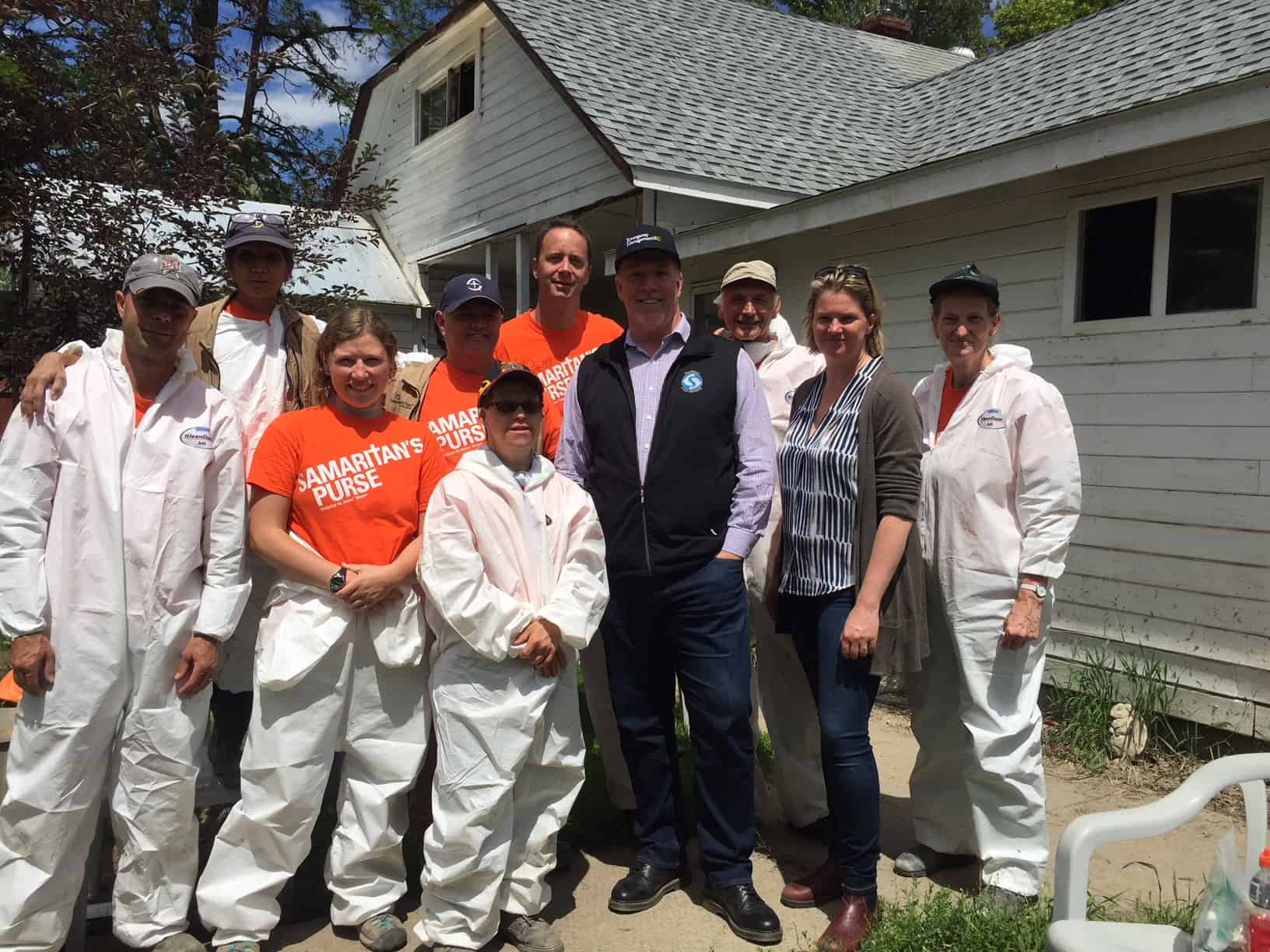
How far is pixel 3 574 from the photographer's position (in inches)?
107

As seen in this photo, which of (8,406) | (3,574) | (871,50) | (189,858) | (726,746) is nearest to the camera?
(3,574)

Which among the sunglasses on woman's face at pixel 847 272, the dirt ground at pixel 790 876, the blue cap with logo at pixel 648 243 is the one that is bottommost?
the dirt ground at pixel 790 876

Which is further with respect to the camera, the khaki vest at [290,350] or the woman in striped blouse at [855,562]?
the khaki vest at [290,350]

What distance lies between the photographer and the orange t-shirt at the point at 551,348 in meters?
3.79

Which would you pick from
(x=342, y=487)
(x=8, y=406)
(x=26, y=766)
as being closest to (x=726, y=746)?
(x=342, y=487)

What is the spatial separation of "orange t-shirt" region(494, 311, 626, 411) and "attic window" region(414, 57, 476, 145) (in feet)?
30.6

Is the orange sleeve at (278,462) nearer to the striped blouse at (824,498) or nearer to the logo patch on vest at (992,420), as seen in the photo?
the striped blouse at (824,498)

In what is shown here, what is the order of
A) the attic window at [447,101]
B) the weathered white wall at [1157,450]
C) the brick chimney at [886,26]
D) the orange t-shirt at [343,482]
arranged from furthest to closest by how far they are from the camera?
the brick chimney at [886,26]
the attic window at [447,101]
the weathered white wall at [1157,450]
the orange t-shirt at [343,482]

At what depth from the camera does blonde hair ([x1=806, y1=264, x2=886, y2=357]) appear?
3.20 metres

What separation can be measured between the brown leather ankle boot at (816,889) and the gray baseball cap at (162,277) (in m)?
2.78

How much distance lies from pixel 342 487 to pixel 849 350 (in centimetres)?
171

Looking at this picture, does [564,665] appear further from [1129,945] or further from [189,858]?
[1129,945]

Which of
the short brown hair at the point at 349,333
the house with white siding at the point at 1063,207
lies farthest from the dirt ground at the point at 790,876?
the short brown hair at the point at 349,333

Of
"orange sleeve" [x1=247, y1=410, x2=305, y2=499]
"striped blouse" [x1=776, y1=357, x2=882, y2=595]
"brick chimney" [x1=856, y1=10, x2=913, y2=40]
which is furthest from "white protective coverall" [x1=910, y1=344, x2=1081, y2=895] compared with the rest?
"brick chimney" [x1=856, y1=10, x2=913, y2=40]
